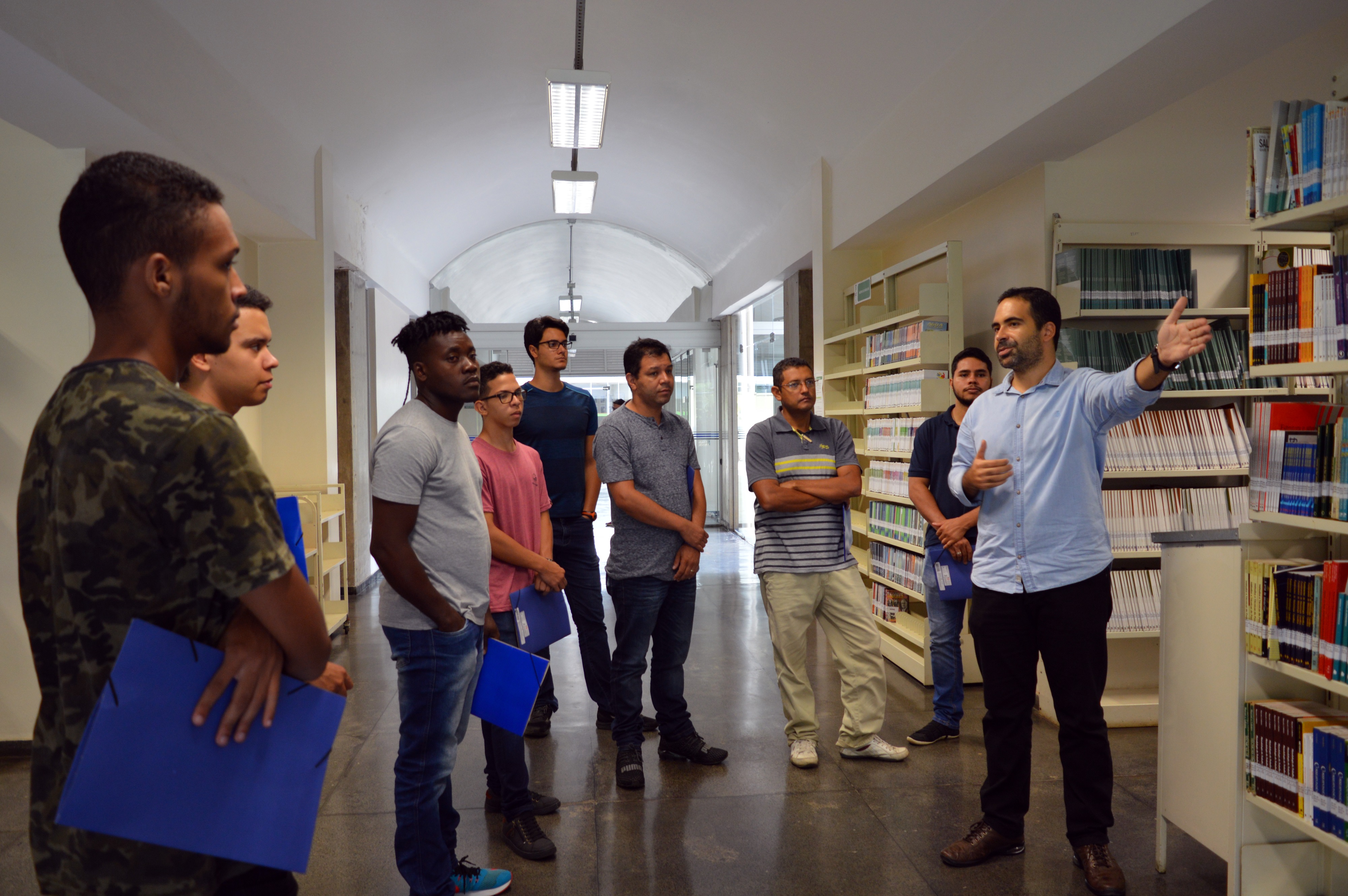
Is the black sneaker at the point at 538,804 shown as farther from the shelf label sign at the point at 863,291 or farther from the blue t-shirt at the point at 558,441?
the shelf label sign at the point at 863,291

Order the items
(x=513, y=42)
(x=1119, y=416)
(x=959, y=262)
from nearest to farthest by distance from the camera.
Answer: (x=1119, y=416) < (x=959, y=262) < (x=513, y=42)

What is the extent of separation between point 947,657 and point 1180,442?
61.6 inches

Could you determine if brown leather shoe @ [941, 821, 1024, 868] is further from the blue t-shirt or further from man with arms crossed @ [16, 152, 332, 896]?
man with arms crossed @ [16, 152, 332, 896]

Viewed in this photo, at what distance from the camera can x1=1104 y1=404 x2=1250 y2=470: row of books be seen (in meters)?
4.11

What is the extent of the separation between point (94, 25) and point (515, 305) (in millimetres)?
13824

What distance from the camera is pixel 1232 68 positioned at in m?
3.38

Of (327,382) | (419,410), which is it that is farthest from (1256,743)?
(327,382)

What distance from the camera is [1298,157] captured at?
7.52ft

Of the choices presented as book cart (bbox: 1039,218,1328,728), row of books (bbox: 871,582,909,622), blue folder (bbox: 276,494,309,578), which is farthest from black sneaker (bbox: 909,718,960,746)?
blue folder (bbox: 276,494,309,578)

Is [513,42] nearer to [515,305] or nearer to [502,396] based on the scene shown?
[502,396]

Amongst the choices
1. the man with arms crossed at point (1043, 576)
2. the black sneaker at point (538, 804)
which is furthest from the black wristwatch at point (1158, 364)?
the black sneaker at point (538, 804)

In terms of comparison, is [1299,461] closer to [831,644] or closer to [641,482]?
[831,644]

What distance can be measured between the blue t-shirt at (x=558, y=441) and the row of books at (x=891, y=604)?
2333 millimetres

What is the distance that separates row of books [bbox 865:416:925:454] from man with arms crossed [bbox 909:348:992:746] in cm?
80
